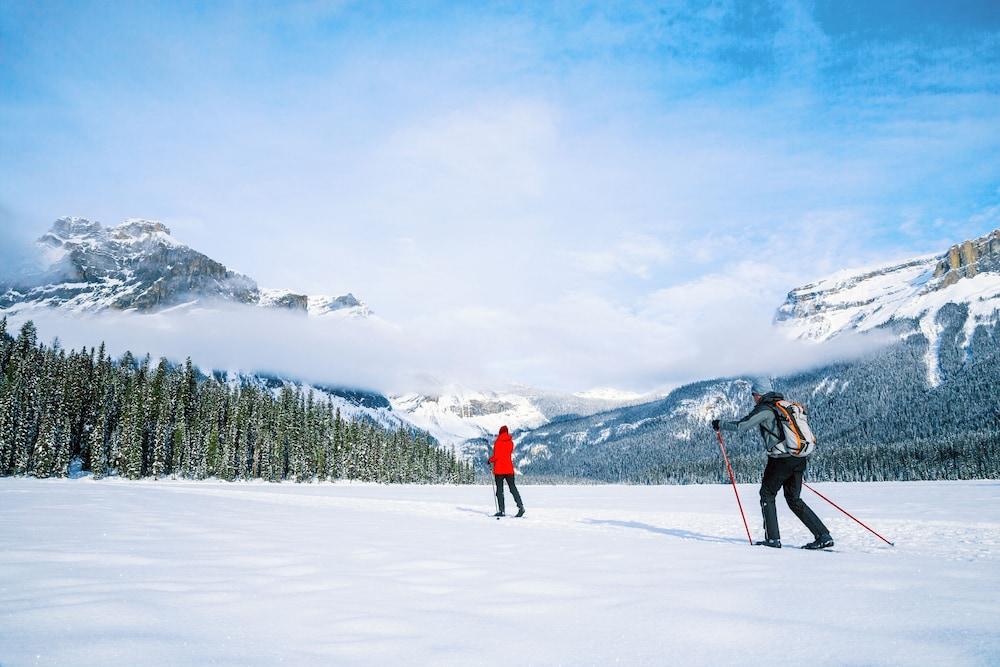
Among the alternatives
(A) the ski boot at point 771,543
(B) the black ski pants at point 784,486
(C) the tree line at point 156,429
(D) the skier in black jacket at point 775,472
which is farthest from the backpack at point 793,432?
(C) the tree line at point 156,429

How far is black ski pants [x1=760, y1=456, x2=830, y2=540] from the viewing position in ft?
30.6

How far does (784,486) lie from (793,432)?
1.07 meters

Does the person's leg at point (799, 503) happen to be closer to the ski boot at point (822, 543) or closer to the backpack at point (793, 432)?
the ski boot at point (822, 543)

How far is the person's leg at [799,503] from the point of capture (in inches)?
353

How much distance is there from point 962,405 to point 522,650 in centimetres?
24102

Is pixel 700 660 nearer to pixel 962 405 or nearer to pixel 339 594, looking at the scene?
pixel 339 594

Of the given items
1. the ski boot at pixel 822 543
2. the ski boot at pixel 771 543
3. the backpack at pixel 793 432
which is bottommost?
the ski boot at pixel 771 543

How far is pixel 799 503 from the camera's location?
9.31 metres

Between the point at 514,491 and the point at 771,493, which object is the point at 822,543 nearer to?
the point at 771,493

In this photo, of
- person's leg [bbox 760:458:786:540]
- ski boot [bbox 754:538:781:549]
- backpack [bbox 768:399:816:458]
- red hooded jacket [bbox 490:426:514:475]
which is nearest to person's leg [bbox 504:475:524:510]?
red hooded jacket [bbox 490:426:514:475]

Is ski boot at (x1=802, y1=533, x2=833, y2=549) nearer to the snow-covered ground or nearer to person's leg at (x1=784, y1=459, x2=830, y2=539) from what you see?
person's leg at (x1=784, y1=459, x2=830, y2=539)

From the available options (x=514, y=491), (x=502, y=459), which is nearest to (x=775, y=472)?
(x=514, y=491)

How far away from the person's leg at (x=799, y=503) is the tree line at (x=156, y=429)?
76.8 meters

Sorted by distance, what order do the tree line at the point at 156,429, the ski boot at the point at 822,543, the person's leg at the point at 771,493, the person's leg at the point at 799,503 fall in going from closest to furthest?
the ski boot at the point at 822,543 < the person's leg at the point at 799,503 < the person's leg at the point at 771,493 < the tree line at the point at 156,429
